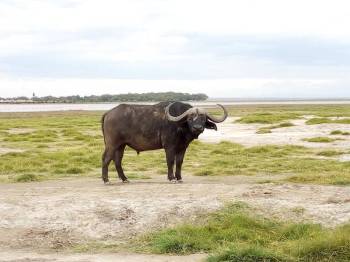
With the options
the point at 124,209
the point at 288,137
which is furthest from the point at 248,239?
the point at 288,137

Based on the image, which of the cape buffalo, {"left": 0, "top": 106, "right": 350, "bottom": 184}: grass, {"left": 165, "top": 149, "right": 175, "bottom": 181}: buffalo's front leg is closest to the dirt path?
{"left": 165, "top": 149, "right": 175, "bottom": 181}: buffalo's front leg

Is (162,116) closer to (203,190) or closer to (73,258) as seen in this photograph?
(203,190)

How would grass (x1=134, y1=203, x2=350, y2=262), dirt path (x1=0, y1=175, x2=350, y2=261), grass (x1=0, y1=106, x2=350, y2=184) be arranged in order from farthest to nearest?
1. grass (x1=0, y1=106, x2=350, y2=184)
2. dirt path (x1=0, y1=175, x2=350, y2=261)
3. grass (x1=134, y1=203, x2=350, y2=262)

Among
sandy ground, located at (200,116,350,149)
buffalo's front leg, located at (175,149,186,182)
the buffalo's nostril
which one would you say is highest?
the buffalo's nostril

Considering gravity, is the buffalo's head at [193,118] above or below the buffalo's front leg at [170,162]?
above

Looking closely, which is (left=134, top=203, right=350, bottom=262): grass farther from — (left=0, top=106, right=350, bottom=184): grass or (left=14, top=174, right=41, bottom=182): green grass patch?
(left=14, top=174, right=41, bottom=182): green grass patch

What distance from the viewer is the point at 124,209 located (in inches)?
419

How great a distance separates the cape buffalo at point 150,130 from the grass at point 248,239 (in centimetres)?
427

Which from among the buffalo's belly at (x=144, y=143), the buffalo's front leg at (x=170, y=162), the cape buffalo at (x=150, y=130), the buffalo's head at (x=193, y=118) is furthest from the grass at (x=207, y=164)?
the buffalo's head at (x=193, y=118)

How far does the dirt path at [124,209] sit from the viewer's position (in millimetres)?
9719

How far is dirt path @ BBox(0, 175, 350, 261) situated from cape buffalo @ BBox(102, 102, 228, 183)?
2117 millimetres

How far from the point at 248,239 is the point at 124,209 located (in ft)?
8.15

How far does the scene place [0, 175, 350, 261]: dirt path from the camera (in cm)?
972

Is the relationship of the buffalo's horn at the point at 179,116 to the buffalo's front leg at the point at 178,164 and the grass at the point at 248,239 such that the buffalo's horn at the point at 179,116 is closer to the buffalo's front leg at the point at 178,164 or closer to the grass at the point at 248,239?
the buffalo's front leg at the point at 178,164
